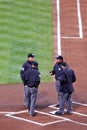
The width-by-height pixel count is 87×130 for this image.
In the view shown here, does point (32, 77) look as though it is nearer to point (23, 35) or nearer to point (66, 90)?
point (66, 90)

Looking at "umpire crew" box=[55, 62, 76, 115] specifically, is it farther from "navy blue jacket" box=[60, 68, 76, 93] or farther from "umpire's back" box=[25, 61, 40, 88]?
"umpire's back" box=[25, 61, 40, 88]

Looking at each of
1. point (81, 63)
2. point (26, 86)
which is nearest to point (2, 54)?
point (81, 63)

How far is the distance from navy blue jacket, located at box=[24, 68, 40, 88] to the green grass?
3.79 m

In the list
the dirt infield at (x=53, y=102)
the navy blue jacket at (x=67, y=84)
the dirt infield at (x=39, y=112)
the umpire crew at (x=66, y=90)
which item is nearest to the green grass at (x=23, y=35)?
the dirt infield at (x=53, y=102)

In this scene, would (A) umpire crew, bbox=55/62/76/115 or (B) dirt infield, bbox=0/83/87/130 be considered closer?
(B) dirt infield, bbox=0/83/87/130

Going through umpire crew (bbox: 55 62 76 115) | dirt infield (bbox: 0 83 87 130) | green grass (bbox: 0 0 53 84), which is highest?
green grass (bbox: 0 0 53 84)

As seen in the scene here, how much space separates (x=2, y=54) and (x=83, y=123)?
26.0 ft

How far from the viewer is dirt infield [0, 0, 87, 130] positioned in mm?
12742

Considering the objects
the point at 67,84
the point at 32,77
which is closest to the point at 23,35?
the point at 32,77

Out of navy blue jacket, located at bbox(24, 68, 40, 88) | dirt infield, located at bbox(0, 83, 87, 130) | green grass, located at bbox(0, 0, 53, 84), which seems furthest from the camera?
green grass, located at bbox(0, 0, 53, 84)

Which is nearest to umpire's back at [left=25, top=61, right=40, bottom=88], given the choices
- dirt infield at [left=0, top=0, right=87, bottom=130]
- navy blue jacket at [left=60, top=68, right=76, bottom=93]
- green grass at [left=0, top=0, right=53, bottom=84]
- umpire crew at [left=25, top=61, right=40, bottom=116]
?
umpire crew at [left=25, top=61, right=40, bottom=116]

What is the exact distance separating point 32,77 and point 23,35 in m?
8.64

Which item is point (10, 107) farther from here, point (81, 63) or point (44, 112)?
point (81, 63)

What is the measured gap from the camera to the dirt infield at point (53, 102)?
12.7 metres
